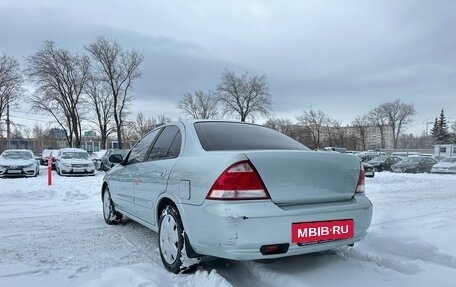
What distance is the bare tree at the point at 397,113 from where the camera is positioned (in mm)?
82500

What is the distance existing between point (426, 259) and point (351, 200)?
1.10 meters

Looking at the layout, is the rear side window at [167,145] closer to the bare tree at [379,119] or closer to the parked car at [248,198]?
the parked car at [248,198]

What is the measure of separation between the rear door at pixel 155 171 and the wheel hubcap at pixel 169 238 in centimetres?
31

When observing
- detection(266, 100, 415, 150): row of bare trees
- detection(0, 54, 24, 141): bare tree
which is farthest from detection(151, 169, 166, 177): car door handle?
detection(266, 100, 415, 150): row of bare trees

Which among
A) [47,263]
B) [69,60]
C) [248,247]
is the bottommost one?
[47,263]

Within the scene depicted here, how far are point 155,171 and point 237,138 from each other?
1009mm

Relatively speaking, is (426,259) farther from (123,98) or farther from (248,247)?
(123,98)

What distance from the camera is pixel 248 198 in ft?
9.67

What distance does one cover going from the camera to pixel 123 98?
43.9m

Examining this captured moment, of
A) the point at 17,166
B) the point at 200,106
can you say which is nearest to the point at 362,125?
the point at 200,106

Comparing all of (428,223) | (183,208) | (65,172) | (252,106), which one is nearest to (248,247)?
(183,208)

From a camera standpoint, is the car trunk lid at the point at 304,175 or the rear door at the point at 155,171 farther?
the rear door at the point at 155,171

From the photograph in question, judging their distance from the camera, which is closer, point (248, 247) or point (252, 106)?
point (248, 247)

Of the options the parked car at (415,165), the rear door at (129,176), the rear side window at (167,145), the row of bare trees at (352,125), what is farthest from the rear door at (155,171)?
the row of bare trees at (352,125)
